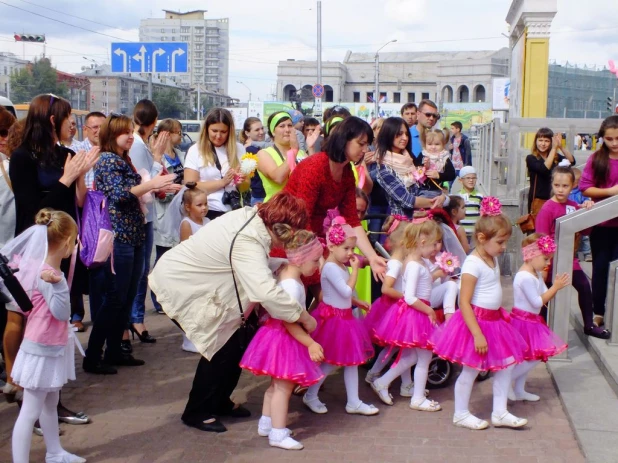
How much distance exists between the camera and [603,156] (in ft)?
22.1

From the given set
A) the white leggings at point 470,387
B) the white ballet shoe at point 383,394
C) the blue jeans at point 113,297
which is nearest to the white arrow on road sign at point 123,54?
the blue jeans at point 113,297

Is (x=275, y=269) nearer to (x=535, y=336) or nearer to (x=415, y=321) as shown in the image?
(x=415, y=321)

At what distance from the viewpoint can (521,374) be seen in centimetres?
531

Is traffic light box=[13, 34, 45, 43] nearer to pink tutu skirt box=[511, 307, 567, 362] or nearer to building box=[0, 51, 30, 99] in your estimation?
building box=[0, 51, 30, 99]

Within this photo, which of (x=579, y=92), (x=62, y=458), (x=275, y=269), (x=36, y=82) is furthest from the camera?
(x=36, y=82)

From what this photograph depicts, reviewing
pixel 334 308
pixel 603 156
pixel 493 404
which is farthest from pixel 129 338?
pixel 603 156

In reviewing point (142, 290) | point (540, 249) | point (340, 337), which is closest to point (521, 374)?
point (540, 249)

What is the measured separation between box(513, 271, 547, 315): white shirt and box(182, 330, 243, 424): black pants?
1.89 m

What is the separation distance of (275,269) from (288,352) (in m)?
0.52

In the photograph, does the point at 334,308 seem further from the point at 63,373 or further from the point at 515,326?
the point at 63,373

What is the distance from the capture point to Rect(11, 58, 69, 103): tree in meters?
85.9

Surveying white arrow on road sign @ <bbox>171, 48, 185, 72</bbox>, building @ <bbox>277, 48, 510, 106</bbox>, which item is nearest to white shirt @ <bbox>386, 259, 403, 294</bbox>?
white arrow on road sign @ <bbox>171, 48, 185, 72</bbox>

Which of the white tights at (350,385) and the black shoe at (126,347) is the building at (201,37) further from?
the white tights at (350,385)

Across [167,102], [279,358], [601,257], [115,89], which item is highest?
[115,89]
